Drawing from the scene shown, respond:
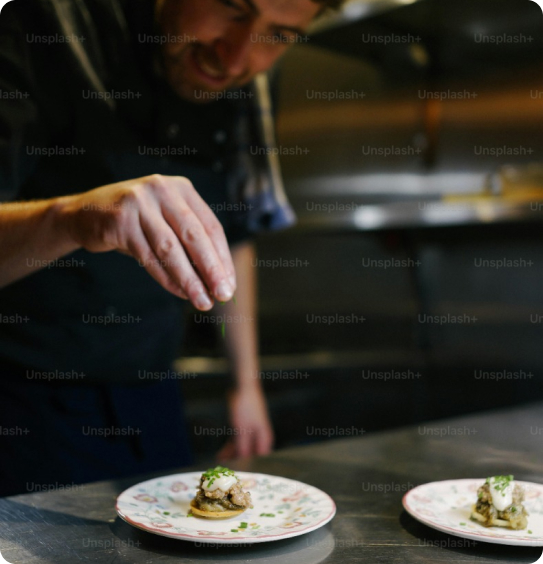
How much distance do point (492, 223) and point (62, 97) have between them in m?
2.17

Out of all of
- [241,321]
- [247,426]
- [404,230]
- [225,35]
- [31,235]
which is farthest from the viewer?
[404,230]

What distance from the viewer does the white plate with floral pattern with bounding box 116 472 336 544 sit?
0.86 metres

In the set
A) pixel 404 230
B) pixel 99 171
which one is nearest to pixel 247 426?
pixel 99 171

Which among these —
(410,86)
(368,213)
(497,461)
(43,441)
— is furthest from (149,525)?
(410,86)

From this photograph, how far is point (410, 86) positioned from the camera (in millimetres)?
3449

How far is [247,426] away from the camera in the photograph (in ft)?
5.75

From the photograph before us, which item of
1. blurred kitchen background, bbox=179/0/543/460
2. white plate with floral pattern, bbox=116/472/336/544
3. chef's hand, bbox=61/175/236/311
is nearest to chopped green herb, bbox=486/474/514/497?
white plate with floral pattern, bbox=116/472/336/544

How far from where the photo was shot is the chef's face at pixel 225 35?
1.42m

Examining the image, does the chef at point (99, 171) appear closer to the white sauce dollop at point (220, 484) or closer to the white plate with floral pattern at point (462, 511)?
the white sauce dollop at point (220, 484)

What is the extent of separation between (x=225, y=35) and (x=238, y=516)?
38.6 inches

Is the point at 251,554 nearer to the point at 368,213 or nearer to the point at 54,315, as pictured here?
the point at 54,315

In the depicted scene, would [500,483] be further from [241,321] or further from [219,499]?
[241,321]

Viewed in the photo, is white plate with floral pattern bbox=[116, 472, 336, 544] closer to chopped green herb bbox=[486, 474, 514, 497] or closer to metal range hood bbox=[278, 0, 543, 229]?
chopped green herb bbox=[486, 474, 514, 497]

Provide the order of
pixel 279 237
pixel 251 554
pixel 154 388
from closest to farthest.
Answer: pixel 251 554 < pixel 154 388 < pixel 279 237
